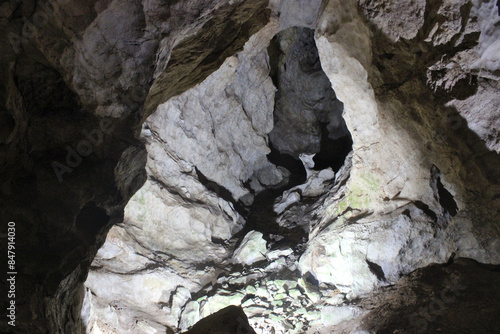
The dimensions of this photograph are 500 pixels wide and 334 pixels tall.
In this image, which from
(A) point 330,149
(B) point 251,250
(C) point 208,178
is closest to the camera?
(B) point 251,250

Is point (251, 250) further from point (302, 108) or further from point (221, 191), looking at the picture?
point (302, 108)

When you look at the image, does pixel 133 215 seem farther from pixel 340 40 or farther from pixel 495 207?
pixel 495 207

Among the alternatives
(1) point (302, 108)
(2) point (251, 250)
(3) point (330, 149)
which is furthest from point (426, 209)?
(1) point (302, 108)

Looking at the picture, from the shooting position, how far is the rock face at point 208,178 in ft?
11.2

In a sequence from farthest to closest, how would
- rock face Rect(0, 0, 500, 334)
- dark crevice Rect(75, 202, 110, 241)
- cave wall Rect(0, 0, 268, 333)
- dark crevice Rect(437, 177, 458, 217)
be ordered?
dark crevice Rect(75, 202, 110, 241) < dark crevice Rect(437, 177, 458, 217) < rock face Rect(0, 0, 500, 334) < cave wall Rect(0, 0, 268, 333)

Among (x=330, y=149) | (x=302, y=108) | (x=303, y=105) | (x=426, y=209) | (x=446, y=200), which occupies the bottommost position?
(x=426, y=209)

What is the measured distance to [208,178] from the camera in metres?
8.65

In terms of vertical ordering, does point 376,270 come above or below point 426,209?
below

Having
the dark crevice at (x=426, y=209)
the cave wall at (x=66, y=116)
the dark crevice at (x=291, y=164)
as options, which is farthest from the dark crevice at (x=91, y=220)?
the dark crevice at (x=291, y=164)

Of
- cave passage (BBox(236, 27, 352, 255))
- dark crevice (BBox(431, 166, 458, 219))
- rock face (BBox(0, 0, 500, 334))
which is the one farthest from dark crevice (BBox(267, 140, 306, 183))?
dark crevice (BBox(431, 166, 458, 219))

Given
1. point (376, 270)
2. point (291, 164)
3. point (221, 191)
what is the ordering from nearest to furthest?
1. point (376, 270)
2. point (221, 191)
3. point (291, 164)

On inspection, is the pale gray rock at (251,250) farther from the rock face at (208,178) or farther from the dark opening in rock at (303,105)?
the dark opening in rock at (303,105)

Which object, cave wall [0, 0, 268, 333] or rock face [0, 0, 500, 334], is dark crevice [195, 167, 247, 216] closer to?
rock face [0, 0, 500, 334]

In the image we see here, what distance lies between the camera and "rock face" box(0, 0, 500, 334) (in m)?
3.42
